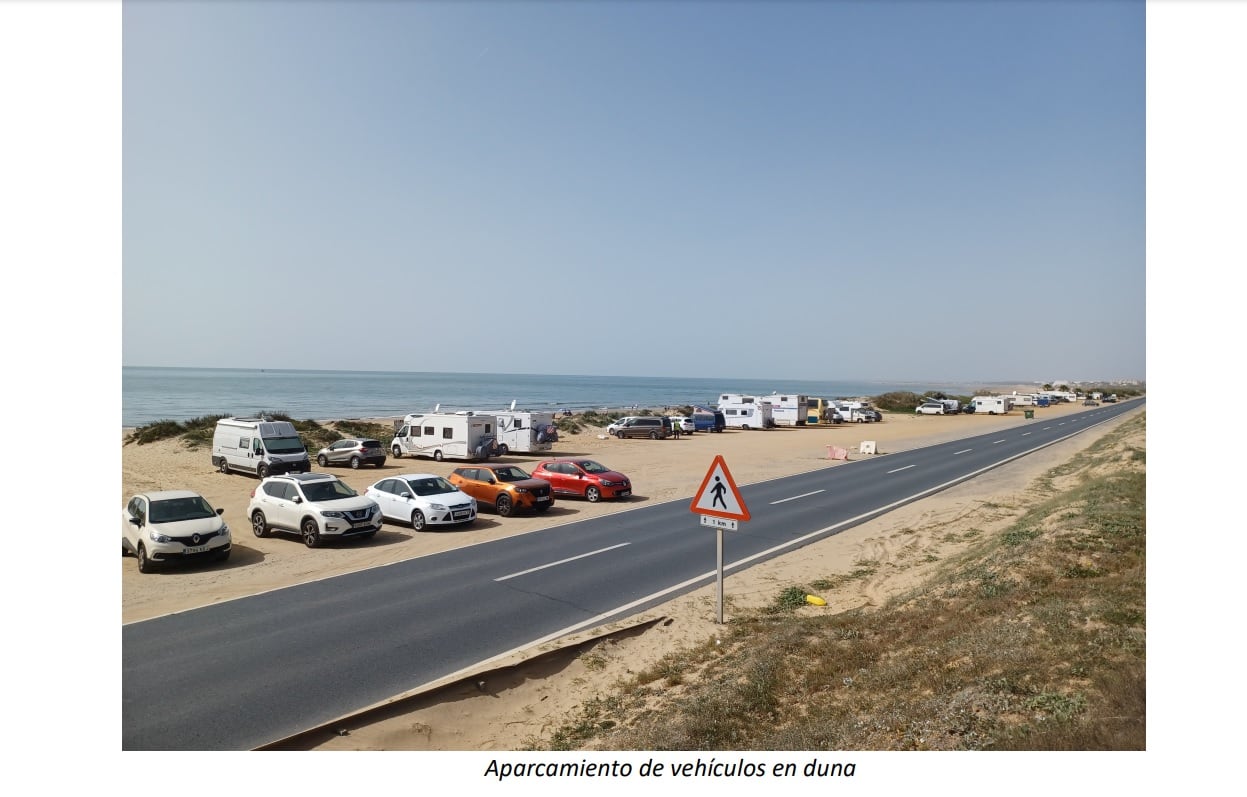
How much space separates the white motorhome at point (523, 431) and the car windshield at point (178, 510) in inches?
930

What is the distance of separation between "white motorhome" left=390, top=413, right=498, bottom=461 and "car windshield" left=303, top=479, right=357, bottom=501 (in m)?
16.2

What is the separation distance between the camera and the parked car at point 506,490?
66.7 feet

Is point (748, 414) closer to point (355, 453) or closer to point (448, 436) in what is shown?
point (448, 436)

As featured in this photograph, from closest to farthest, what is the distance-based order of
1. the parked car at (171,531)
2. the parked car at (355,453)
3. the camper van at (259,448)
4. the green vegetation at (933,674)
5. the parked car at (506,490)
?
the green vegetation at (933,674)
the parked car at (171,531)
the parked car at (506,490)
the camper van at (259,448)
the parked car at (355,453)

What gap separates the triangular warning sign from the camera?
9664 millimetres

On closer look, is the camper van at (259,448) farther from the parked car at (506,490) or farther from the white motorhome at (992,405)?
the white motorhome at (992,405)

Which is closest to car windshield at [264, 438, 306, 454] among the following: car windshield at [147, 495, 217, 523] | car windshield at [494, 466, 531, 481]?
car windshield at [494, 466, 531, 481]

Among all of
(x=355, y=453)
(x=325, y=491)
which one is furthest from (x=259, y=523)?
(x=355, y=453)

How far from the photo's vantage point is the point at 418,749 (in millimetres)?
6898

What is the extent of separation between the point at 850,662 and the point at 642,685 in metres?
2.51

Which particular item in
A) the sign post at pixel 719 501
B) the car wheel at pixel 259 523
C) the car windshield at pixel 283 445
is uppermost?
the sign post at pixel 719 501

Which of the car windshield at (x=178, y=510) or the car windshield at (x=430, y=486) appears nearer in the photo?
the car windshield at (x=178, y=510)

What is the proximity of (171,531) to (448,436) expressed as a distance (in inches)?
829

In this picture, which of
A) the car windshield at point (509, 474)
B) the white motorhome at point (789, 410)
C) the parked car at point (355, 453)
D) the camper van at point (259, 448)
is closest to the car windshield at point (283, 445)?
the camper van at point (259, 448)
